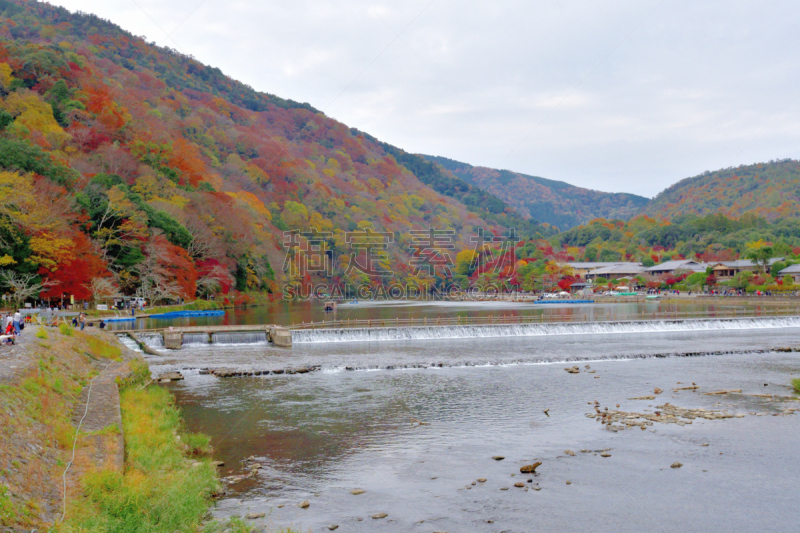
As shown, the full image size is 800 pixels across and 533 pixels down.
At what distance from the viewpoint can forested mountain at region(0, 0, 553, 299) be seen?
37188 millimetres

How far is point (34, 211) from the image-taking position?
111 ft

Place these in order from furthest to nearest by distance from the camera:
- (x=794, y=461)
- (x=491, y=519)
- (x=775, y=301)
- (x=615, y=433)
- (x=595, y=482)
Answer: (x=775, y=301) → (x=615, y=433) → (x=794, y=461) → (x=595, y=482) → (x=491, y=519)

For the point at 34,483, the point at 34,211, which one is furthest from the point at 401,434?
the point at 34,211

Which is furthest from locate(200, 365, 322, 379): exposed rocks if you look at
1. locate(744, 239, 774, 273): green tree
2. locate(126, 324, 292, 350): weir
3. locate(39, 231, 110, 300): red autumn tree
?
locate(744, 239, 774, 273): green tree

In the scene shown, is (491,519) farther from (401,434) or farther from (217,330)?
(217,330)

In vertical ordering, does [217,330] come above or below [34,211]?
below

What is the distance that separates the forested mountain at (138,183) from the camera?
37188mm

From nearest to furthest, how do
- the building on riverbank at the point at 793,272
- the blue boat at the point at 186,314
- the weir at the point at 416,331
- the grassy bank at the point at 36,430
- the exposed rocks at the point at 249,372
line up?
the grassy bank at the point at 36,430 → the exposed rocks at the point at 249,372 → the weir at the point at 416,331 → the blue boat at the point at 186,314 → the building on riverbank at the point at 793,272

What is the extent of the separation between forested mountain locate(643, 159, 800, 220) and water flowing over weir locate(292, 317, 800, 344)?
103 m

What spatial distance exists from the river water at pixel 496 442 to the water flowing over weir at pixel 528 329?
6.01 m

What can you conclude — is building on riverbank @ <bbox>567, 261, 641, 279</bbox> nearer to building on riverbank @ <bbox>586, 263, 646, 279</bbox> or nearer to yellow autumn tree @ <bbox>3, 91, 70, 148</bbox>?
building on riverbank @ <bbox>586, 263, 646, 279</bbox>

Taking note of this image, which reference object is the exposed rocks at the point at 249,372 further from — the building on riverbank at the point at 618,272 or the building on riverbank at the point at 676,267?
the building on riverbank at the point at 618,272

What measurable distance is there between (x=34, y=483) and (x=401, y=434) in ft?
26.8

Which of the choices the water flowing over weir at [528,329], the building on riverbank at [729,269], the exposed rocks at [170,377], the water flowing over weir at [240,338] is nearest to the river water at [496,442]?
the exposed rocks at [170,377]
